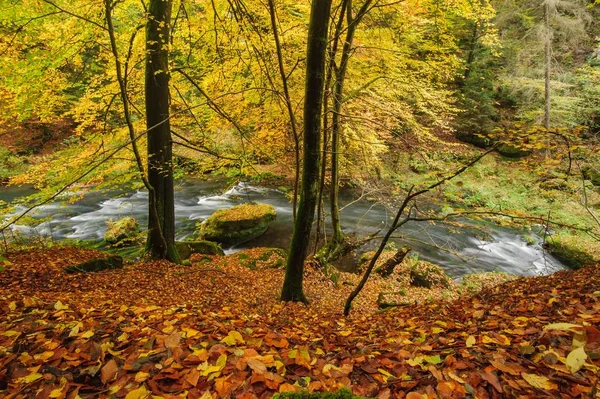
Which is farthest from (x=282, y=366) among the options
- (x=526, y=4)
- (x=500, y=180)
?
(x=526, y=4)

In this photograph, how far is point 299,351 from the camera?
244 centimetres

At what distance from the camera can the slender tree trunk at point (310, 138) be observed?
12.2 feet

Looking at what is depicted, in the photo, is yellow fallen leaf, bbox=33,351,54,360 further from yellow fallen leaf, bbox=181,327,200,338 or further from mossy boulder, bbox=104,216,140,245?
mossy boulder, bbox=104,216,140,245

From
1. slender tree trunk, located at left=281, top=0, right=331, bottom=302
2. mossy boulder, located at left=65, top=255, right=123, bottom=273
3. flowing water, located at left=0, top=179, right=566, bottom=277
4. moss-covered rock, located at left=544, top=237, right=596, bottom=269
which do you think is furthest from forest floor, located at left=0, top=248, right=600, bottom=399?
moss-covered rock, located at left=544, top=237, right=596, bottom=269

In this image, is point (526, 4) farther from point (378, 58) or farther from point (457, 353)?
point (457, 353)

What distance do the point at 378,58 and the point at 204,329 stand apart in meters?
7.98

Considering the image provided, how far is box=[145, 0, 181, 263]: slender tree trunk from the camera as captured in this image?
596 cm

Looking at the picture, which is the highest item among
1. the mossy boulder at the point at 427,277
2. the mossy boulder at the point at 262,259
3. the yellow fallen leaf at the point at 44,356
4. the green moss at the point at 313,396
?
the green moss at the point at 313,396

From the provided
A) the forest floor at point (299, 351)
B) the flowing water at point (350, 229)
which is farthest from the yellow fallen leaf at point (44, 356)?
the flowing water at point (350, 229)

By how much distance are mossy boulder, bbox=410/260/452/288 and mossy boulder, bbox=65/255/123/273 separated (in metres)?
7.26

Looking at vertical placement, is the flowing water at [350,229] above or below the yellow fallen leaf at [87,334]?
below

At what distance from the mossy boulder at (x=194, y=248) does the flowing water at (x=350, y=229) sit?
1744 mm

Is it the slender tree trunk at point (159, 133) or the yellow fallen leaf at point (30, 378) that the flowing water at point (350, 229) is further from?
the yellow fallen leaf at point (30, 378)

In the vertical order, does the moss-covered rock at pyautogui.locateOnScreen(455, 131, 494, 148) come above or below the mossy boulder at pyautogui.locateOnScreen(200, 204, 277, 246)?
above
